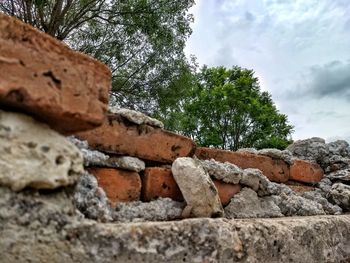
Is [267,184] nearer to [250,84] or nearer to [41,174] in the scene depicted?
[41,174]

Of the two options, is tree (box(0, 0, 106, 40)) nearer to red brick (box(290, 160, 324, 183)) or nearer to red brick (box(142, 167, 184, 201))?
red brick (box(290, 160, 324, 183))

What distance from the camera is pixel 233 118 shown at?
1648cm

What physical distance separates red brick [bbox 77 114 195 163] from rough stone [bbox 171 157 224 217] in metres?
0.12

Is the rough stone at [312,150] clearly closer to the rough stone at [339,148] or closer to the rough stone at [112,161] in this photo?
the rough stone at [339,148]

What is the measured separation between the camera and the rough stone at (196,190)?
5.07ft

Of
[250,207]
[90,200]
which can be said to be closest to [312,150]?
[250,207]

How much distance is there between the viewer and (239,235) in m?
Result: 1.30

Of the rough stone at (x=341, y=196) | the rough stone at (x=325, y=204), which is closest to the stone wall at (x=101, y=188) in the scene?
the rough stone at (x=325, y=204)

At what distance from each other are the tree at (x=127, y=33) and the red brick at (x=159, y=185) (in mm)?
9771

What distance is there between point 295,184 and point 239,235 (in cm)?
132

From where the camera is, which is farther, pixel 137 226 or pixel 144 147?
pixel 144 147

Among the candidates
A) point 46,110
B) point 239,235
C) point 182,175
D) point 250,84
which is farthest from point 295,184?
point 250,84

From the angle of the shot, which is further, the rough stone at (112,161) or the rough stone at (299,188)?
the rough stone at (299,188)

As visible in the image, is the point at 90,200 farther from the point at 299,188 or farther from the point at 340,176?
the point at 340,176
